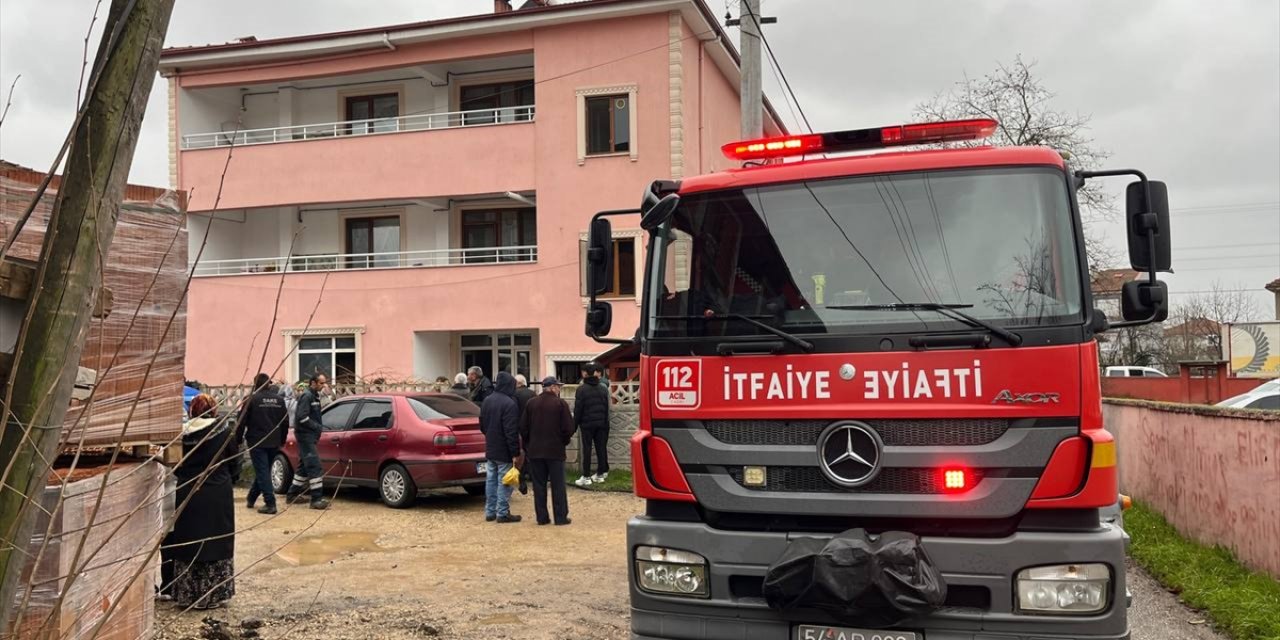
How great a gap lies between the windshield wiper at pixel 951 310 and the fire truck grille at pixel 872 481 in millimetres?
598

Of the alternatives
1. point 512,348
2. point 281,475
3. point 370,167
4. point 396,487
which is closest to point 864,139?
point 396,487

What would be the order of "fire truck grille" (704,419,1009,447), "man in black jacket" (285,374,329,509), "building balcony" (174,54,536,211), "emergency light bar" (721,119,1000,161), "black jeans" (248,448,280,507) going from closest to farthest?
"fire truck grille" (704,419,1009,447), "emergency light bar" (721,119,1000,161), "black jeans" (248,448,280,507), "man in black jacket" (285,374,329,509), "building balcony" (174,54,536,211)

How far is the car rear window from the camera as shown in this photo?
12906 millimetres

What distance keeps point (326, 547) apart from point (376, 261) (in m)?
15.6

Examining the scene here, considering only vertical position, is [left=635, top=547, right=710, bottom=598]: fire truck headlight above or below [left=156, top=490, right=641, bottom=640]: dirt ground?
above

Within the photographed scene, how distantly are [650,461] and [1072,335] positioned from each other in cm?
201

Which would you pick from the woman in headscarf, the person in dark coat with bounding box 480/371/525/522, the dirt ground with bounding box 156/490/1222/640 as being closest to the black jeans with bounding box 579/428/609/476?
the dirt ground with bounding box 156/490/1222/640

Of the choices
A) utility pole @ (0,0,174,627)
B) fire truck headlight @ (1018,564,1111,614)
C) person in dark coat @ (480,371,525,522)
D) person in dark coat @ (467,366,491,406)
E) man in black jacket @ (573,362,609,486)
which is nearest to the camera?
utility pole @ (0,0,174,627)

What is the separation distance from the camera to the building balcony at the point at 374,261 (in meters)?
24.0

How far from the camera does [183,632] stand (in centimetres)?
654

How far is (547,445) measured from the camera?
11438mm

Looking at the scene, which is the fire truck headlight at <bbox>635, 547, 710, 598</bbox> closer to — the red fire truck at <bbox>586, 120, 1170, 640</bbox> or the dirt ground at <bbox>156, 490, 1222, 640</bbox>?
the red fire truck at <bbox>586, 120, 1170, 640</bbox>

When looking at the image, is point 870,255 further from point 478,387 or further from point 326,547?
point 478,387

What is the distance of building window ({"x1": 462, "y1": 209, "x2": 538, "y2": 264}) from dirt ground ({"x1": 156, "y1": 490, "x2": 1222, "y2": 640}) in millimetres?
12253
